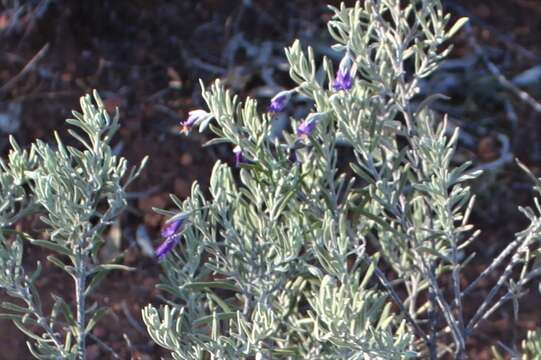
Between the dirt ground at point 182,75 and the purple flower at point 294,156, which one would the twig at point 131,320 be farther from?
the purple flower at point 294,156

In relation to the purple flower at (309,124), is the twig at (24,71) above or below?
below

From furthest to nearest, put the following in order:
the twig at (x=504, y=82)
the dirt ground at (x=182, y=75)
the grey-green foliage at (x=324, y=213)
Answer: the twig at (x=504, y=82) → the dirt ground at (x=182, y=75) → the grey-green foliage at (x=324, y=213)

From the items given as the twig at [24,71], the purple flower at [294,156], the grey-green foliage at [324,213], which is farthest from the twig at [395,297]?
the twig at [24,71]

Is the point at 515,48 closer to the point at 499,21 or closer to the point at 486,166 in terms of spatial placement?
the point at 499,21

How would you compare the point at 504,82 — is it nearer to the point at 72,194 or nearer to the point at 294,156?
the point at 294,156

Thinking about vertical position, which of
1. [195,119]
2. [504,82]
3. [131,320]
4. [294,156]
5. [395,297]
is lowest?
[131,320]

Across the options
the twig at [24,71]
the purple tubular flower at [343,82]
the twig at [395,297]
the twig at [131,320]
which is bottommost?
the twig at [131,320]

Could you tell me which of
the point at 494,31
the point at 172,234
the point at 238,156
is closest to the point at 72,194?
the point at 172,234
